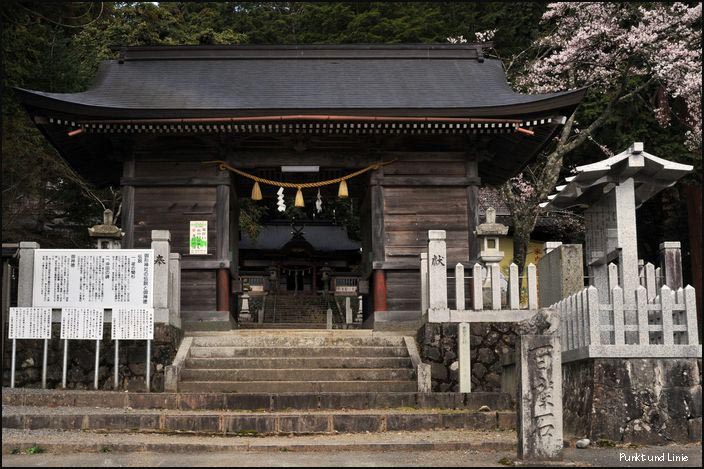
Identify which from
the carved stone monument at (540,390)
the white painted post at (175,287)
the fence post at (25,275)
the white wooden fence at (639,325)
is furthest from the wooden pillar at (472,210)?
the fence post at (25,275)

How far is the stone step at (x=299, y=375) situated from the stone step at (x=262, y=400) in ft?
3.54

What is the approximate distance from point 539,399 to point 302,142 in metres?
8.98

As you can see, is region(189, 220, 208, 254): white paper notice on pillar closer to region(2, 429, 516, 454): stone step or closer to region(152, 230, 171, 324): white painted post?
region(152, 230, 171, 324): white painted post

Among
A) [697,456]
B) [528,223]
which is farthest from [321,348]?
[528,223]

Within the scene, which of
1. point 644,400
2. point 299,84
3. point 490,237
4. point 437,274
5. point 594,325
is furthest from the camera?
point 299,84

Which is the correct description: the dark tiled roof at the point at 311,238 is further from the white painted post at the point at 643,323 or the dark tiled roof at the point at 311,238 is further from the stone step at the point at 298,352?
the white painted post at the point at 643,323

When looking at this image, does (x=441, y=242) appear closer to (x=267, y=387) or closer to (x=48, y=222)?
(x=267, y=387)

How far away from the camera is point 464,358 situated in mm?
12523

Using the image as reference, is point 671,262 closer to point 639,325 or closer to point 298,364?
point 639,325

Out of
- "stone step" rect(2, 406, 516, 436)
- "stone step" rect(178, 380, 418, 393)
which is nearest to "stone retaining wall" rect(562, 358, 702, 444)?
"stone step" rect(2, 406, 516, 436)

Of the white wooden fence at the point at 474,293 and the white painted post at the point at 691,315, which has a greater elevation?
the white wooden fence at the point at 474,293

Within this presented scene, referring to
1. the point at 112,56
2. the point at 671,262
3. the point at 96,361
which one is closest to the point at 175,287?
the point at 96,361

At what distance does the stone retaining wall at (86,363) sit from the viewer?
41.2 ft

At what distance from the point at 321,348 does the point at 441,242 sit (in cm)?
262
